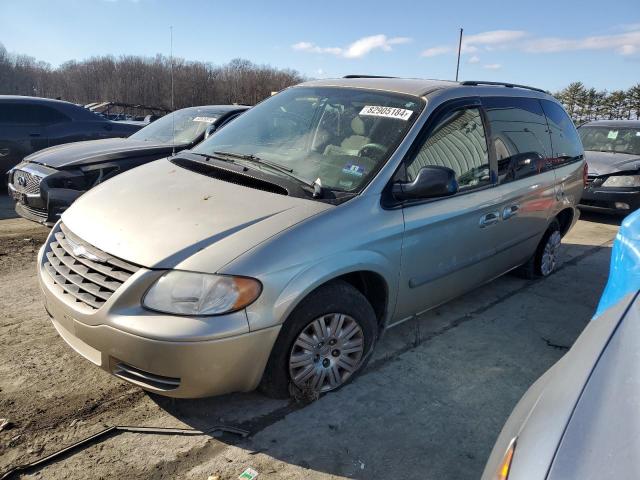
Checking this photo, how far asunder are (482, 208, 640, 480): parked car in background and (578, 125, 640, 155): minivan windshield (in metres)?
8.22

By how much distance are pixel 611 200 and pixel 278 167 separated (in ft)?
22.4

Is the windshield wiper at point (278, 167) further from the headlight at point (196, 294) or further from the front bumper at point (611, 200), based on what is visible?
the front bumper at point (611, 200)

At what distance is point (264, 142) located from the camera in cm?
344

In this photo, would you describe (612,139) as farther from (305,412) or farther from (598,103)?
(598,103)

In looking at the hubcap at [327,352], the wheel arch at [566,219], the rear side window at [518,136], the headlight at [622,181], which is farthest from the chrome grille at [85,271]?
the headlight at [622,181]

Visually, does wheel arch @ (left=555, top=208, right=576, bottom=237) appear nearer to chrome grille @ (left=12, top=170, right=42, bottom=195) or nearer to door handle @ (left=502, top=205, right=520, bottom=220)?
door handle @ (left=502, top=205, right=520, bottom=220)

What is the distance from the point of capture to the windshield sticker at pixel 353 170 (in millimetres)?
2947

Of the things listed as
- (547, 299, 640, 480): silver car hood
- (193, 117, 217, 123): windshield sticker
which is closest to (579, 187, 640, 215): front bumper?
(193, 117, 217, 123): windshield sticker

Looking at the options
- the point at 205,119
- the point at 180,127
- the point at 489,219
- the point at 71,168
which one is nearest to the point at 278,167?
the point at 489,219

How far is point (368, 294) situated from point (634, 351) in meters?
1.59

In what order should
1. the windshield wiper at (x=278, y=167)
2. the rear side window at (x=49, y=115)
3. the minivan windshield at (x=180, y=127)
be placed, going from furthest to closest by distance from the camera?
the rear side window at (x=49, y=115) → the minivan windshield at (x=180, y=127) → the windshield wiper at (x=278, y=167)

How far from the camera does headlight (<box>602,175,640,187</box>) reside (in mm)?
7871

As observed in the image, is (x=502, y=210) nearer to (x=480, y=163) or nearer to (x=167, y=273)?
(x=480, y=163)

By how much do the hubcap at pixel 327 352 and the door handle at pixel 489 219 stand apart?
1358 mm
